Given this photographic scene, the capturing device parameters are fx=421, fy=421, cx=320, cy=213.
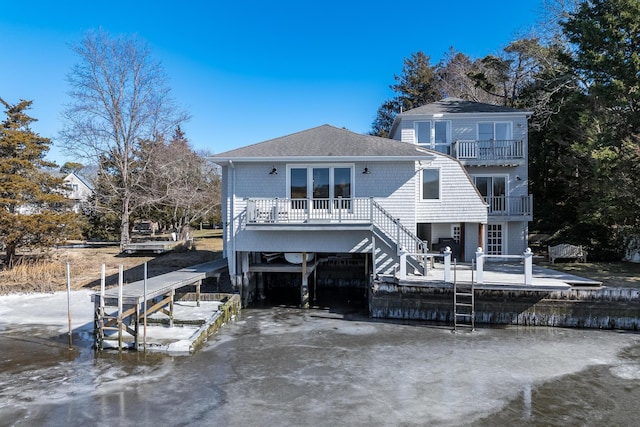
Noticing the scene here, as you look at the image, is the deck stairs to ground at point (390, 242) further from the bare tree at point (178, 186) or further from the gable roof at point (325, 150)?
the bare tree at point (178, 186)

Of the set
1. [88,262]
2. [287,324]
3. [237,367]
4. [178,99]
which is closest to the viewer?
[237,367]

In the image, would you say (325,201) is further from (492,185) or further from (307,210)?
(492,185)

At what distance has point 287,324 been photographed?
44.9 feet

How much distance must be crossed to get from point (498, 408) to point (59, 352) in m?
10.2

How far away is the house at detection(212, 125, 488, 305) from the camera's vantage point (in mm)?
14977

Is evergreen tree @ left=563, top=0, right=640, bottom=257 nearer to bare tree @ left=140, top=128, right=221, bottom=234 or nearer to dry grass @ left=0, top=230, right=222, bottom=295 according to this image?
dry grass @ left=0, top=230, right=222, bottom=295

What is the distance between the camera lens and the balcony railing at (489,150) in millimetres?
20781

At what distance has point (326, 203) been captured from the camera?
613 inches

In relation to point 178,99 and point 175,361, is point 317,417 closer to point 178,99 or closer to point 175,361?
point 175,361

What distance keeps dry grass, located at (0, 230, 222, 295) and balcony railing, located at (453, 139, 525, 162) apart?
14359mm

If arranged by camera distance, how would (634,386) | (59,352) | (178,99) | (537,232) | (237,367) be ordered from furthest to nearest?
(178,99) < (537,232) < (59,352) < (237,367) < (634,386)

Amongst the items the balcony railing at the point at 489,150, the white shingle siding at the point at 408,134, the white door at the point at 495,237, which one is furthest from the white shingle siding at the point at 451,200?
the white door at the point at 495,237

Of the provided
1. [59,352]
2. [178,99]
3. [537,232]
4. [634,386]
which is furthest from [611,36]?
[178,99]

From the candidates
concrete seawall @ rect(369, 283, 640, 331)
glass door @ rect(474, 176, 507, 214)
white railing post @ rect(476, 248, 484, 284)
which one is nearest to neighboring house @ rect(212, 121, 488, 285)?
concrete seawall @ rect(369, 283, 640, 331)
